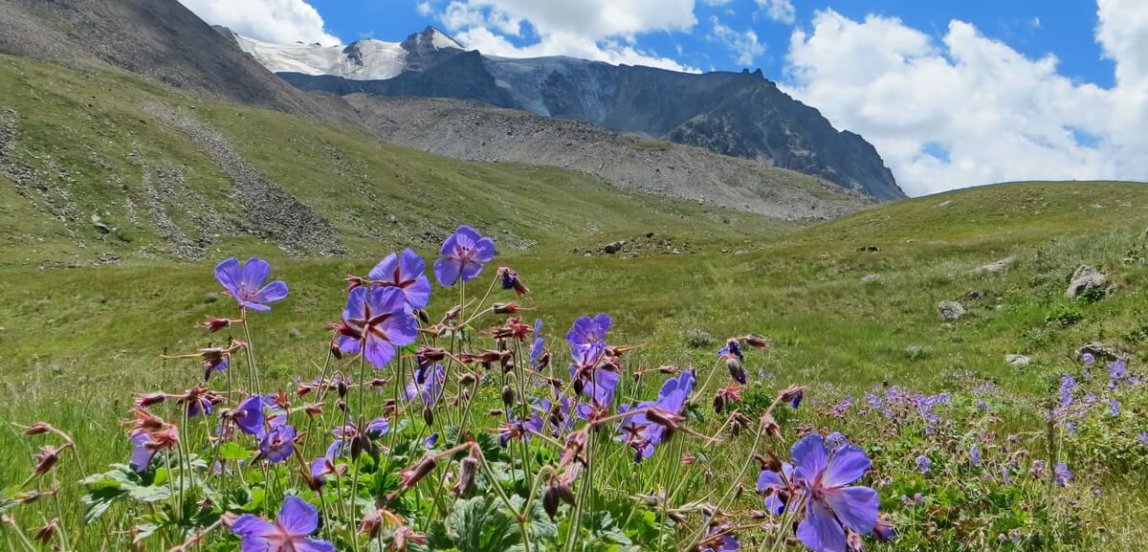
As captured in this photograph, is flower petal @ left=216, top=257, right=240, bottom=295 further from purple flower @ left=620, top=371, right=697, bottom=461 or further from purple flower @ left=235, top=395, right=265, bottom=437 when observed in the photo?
purple flower @ left=620, top=371, right=697, bottom=461

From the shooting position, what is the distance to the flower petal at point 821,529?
1550 millimetres

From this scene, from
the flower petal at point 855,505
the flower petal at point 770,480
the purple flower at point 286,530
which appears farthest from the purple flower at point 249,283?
the flower petal at point 855,505

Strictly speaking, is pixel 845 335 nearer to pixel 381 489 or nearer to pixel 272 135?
pixel 381 489

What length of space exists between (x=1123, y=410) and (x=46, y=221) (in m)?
66.7

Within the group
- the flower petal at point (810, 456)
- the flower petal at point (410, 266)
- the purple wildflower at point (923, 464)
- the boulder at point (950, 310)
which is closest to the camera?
the flower petal at point (810, 456)

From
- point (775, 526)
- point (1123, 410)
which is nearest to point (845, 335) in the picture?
point (1123, 410)

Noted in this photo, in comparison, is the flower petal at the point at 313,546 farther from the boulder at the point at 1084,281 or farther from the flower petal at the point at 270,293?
the boulder at the point at 1084,281

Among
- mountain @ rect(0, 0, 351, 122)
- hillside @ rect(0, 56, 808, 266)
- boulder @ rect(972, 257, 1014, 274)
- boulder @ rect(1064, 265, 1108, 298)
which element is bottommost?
hillside @ rect(0, 56, 808, 266)

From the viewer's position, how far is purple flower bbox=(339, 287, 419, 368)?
170 cm

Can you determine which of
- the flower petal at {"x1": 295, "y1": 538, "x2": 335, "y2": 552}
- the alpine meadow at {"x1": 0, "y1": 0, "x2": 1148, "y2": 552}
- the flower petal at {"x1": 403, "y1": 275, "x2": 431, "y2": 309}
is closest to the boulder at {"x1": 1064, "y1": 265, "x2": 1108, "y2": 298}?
the alpine meadow at {"x1": 0, "y1": 0, "x2": 1148, "y2": 552}

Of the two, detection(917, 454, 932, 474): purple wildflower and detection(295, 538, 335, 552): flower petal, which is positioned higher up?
detection(917, 454, 932, 474): purple wildflower

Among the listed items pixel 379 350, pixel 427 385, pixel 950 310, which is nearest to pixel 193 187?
pixel 950 310

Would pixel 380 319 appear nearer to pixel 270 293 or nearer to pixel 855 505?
pixel 270 293

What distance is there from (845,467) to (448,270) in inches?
57.6
